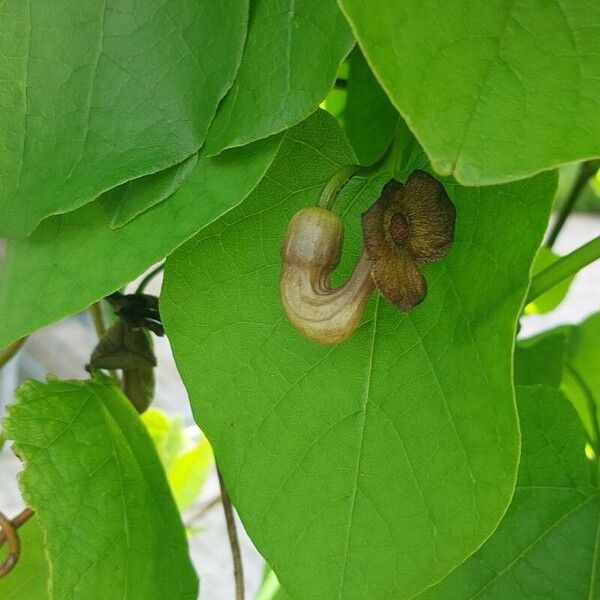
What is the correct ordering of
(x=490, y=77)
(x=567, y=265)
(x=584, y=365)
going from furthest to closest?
(x=584, y=365), (x=567, y=265), (x=490, y=77)

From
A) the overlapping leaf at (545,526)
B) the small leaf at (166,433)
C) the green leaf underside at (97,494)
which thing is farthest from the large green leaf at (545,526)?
the small leaf at (166,433)

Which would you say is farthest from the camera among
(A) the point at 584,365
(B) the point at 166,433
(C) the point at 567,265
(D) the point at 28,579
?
(B) the point at 166,433

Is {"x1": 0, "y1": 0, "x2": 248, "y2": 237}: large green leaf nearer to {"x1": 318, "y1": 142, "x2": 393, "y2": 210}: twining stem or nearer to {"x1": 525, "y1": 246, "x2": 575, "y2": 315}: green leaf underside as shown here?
{"x1": 318, "y1": 142, "x2": 393, "y2": 210}: twining stem

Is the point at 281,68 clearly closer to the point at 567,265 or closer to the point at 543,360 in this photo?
the point at 567,265

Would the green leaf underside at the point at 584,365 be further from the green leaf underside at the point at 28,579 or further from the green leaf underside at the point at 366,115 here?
the green leaf underside at the point at 28,579

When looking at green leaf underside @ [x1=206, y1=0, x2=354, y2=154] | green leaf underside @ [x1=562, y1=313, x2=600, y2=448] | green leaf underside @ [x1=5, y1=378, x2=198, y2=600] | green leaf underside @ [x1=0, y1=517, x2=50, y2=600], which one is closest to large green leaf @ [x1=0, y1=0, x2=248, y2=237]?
green leaf underside @ [x1=206, y1=0, x2=354, y2=154]

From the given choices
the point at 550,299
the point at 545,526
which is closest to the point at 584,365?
the point at 550,299

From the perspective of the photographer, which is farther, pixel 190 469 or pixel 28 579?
pixel 190 469
